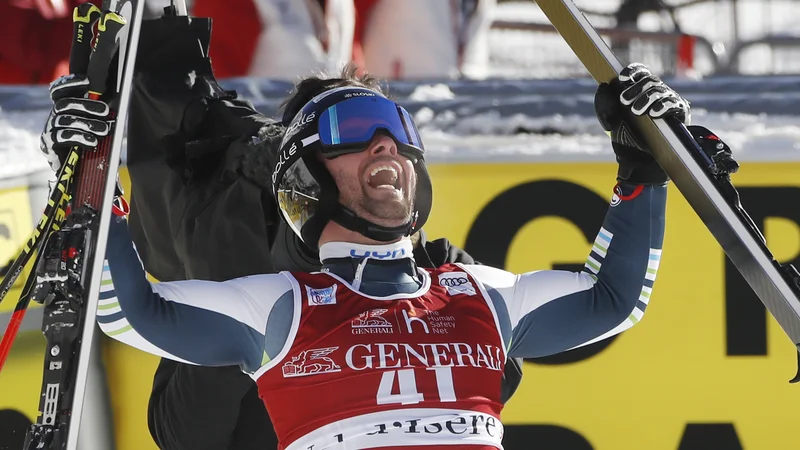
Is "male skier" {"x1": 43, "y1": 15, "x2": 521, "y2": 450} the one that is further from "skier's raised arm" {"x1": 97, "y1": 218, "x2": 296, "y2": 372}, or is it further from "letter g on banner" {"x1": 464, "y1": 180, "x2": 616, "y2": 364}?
"letter g on banner" {"x1": 464, "y1": 180, "x2": 616, "y2": 364}

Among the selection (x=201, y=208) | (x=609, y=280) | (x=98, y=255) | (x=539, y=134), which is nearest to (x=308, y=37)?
(x=539, y=134)

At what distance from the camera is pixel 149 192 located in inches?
107

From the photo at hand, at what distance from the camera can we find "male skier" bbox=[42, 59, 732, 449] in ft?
6.32

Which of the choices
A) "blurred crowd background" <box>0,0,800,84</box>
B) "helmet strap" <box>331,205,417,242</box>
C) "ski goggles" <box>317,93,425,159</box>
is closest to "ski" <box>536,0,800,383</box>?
"ski goggles" <box>317,93,425,159</box>

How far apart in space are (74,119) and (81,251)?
0.72 feet

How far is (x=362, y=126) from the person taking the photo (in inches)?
84.3

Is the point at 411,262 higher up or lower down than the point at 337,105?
lower down

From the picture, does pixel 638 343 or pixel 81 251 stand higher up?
pixel 638 343

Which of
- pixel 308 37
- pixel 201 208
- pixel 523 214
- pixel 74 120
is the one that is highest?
pixel 308 37

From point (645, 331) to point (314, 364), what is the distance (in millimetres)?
1351

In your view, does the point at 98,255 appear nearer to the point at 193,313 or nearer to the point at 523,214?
the point at 193,313

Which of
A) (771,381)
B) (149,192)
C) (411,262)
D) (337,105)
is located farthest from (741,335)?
(149,192)

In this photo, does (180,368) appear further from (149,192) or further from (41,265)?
(41,265)

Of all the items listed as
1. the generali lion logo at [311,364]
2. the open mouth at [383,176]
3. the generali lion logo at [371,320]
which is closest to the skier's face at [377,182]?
the open mouth at [383,176]
